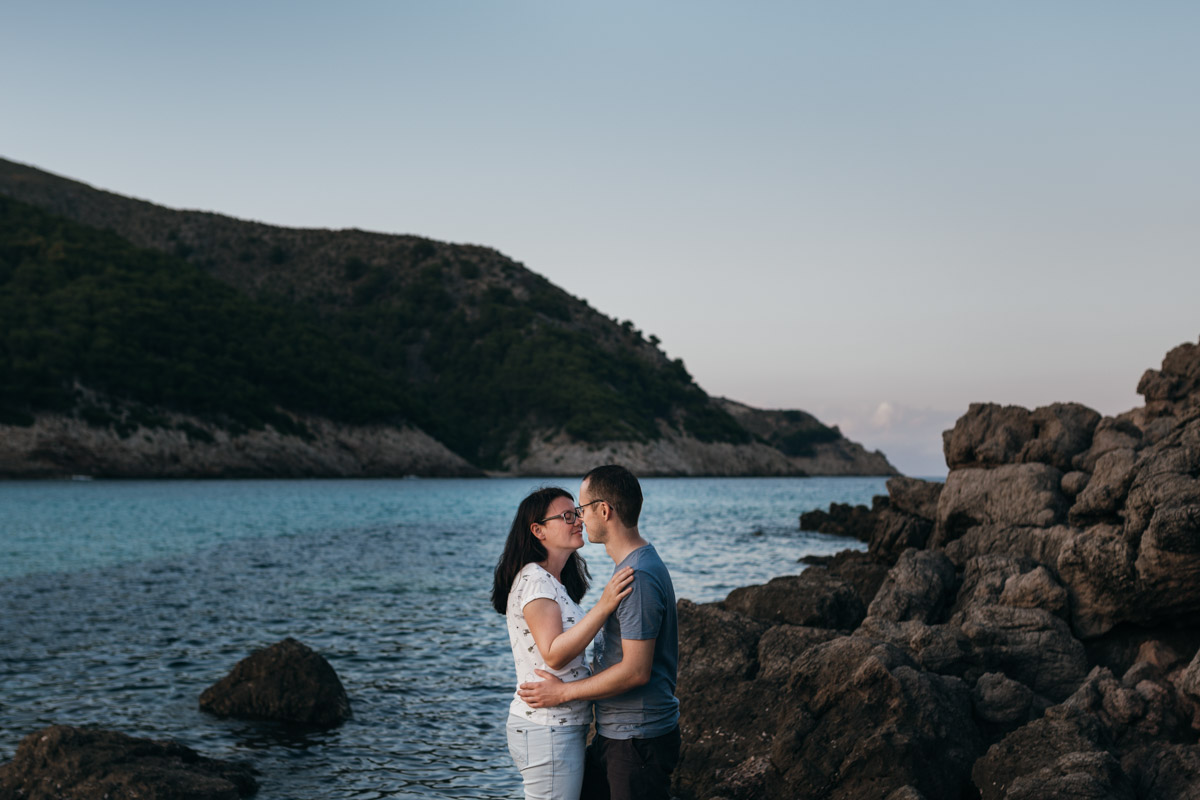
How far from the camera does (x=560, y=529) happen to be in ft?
15.4

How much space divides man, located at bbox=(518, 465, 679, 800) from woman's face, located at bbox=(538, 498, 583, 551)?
0.10m

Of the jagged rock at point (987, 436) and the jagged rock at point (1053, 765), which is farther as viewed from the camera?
the jagged rock at point (987, 436)

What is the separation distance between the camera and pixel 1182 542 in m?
11.2

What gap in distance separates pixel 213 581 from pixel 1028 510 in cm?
→ 2198

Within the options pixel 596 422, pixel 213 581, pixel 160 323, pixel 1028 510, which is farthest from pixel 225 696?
pixel 596 422

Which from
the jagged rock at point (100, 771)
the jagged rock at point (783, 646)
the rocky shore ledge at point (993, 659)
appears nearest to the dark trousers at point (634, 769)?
the rocky shore ledge at point (993, 659)

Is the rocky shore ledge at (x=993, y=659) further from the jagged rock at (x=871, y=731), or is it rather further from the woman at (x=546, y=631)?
the woman at (x=546, y=631)

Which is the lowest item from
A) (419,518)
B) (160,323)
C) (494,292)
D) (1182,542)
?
(419,518)

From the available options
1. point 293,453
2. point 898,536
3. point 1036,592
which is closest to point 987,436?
point 898,536

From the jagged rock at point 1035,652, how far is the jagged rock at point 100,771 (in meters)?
8.45

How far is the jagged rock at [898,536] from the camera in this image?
2050 cm

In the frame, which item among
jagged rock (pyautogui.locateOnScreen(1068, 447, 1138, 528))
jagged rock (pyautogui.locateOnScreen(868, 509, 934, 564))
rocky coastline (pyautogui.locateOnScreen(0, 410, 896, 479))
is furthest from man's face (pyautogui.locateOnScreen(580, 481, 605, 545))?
rocky coastline (pyautogui.locateOnScreen(0, 410, 896, 479))

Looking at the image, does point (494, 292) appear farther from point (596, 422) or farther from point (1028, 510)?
point (1028, 510)

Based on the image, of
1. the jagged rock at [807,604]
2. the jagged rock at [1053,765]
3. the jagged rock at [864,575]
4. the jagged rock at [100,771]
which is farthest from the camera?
the jagged rock at [864,575]
